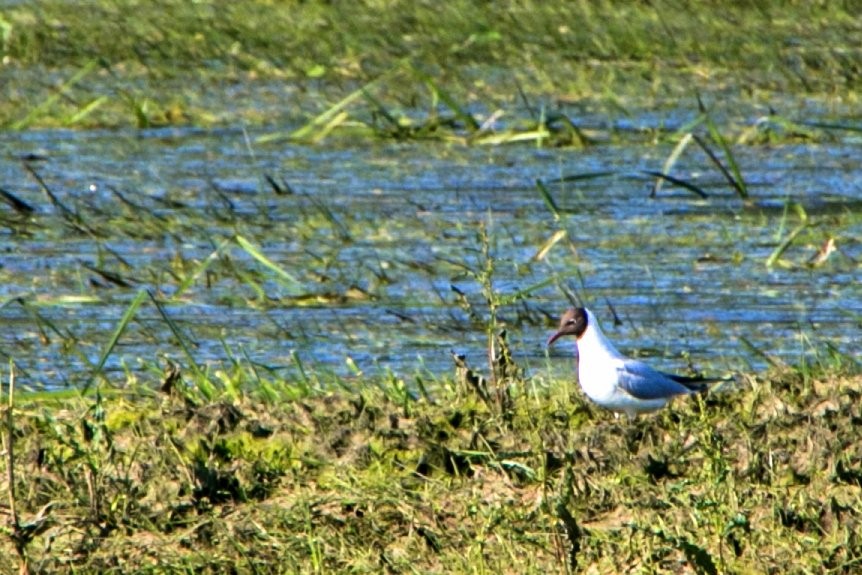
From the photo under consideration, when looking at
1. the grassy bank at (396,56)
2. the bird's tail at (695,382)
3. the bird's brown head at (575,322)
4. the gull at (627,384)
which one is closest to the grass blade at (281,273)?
the bird's brown head at (575,322)

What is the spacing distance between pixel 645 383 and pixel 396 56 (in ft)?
26.1

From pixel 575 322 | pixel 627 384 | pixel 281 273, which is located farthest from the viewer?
pixel 281 273

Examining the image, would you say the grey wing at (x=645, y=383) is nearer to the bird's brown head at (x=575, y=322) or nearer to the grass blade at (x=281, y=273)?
the bird's brown head at (x=575, y=322)

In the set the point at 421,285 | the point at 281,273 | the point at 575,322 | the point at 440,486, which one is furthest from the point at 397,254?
the point at 440,486

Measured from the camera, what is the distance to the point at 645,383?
4.60 meters

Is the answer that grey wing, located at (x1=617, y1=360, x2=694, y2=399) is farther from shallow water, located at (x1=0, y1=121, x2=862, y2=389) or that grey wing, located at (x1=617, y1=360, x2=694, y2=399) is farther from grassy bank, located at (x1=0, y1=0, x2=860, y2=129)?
grassy bank, located at (x1=0, y1=0, x2=860, y2=129)

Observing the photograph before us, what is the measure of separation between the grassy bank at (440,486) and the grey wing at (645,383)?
0.06m

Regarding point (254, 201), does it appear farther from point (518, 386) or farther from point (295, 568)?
point (295, 568)

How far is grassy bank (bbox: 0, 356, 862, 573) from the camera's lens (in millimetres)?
3727

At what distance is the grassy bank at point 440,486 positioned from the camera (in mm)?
3727

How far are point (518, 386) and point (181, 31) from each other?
29.7ft

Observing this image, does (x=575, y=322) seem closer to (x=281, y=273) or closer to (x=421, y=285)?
(x=281, y=273)

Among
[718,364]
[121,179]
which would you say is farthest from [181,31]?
[718,364]

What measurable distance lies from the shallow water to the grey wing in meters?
0.46
